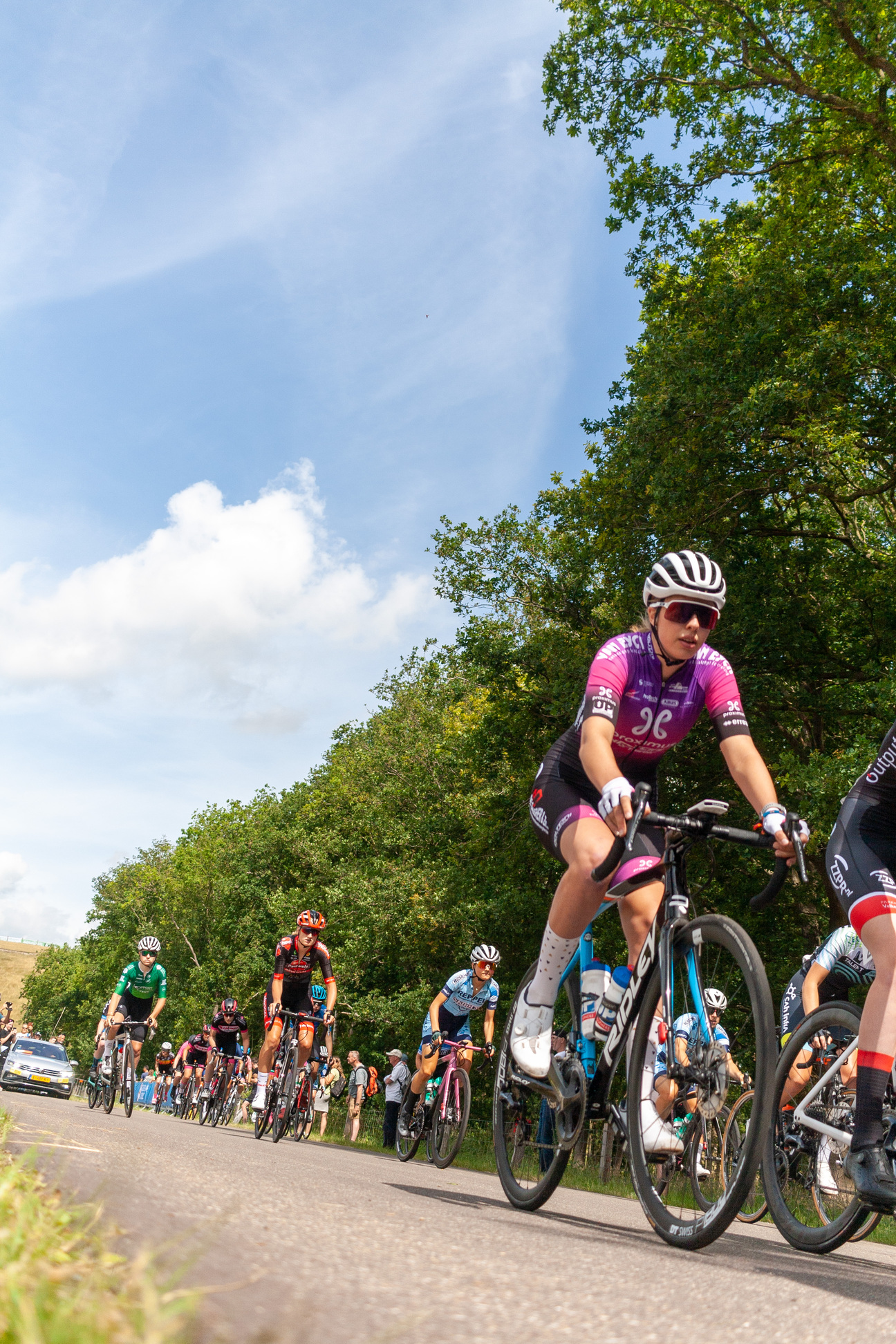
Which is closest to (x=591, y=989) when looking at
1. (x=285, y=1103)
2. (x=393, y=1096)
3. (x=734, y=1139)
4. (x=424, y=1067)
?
(x=734, y=1139)

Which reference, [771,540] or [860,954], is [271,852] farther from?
[860,954]

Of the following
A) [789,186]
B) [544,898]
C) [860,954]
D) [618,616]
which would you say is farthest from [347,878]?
[860,954]

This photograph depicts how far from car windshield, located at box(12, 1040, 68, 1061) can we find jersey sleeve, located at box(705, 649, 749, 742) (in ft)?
95.7

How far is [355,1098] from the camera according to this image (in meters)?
23.1

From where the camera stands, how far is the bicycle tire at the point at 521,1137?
515 cm

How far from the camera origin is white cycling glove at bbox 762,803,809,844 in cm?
415

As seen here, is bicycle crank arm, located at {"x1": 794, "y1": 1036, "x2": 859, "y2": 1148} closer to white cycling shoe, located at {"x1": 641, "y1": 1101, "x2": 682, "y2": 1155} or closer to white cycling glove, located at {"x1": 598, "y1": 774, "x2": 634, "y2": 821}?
white cycling shoe, located at {"x1": 641, "y1": 1101, "x2": 682, "y2": 1155}

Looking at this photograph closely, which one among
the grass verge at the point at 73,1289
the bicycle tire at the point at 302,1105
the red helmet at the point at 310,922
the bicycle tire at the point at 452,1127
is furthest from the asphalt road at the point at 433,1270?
the bicycle tire at the point at 302,1105

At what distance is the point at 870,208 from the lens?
64.1ft

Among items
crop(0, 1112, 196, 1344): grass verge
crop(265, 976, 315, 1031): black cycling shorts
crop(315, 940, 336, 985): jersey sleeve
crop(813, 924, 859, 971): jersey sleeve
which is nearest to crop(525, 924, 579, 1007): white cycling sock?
crop(813, 924, 859, 971): jersey sleeve

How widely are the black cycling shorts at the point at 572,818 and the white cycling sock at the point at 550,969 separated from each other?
360 millimetres

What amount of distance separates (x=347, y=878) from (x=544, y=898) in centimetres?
1870

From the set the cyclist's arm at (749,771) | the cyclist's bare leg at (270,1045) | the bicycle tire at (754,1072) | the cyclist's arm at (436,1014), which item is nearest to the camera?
the bicycle tire at (754,1072)

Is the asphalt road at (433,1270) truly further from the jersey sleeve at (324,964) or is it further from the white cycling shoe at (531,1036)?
the jersey sleeve at (324,964)
